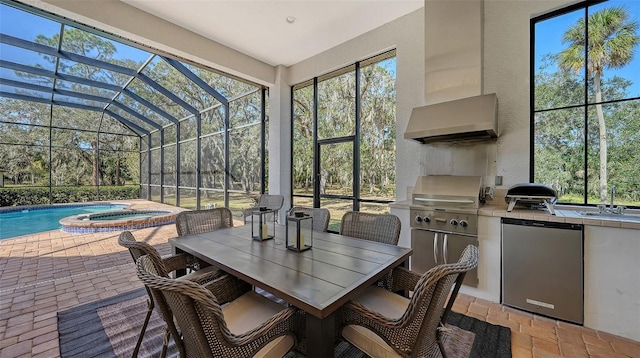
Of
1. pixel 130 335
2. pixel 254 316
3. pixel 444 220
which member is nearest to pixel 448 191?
pixel 444 220

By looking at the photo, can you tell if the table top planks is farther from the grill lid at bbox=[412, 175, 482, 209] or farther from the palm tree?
the palm tree

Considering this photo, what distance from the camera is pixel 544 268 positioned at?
2301mm

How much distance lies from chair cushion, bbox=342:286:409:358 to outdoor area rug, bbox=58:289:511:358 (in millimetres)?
522

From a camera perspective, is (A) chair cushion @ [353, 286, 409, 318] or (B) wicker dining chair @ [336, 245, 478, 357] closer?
(B) wicker dining chair @ [336, 245, 478, 357]

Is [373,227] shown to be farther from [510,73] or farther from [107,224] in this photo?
[107,224]

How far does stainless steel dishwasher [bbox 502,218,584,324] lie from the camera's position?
2186 millimetres

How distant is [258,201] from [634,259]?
4956 mm

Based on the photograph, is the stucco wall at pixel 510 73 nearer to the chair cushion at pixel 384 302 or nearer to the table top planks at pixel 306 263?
the table top planks at pixel 306 263

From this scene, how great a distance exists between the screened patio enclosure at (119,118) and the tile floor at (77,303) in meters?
2.95

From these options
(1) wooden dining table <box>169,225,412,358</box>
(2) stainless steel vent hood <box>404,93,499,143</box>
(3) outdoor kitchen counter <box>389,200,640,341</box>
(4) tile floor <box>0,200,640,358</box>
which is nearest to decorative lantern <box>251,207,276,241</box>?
(1) wooden dining table <box>169,225,412,358</box>

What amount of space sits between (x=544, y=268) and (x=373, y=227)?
1613 mm

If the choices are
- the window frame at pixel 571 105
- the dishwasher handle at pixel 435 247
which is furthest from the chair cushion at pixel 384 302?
the window frame at pixel 571 105

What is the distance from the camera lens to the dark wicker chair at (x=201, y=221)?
8.23 feet

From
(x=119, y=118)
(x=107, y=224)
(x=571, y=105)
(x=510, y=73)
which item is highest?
(x=119, y=118)
